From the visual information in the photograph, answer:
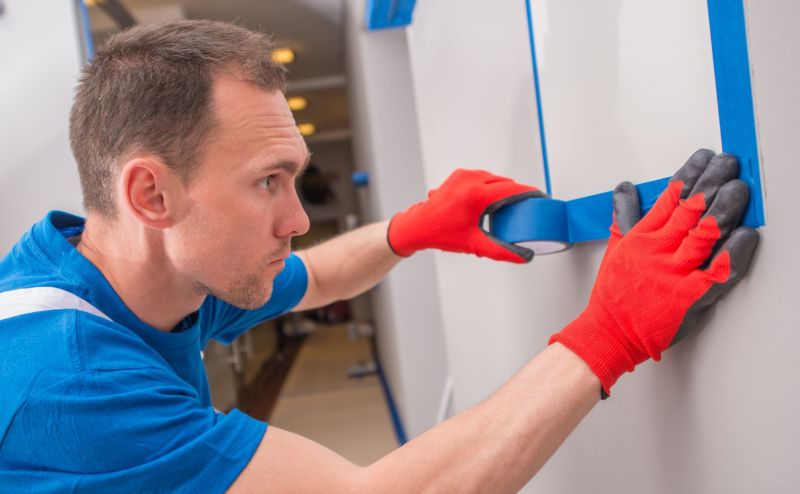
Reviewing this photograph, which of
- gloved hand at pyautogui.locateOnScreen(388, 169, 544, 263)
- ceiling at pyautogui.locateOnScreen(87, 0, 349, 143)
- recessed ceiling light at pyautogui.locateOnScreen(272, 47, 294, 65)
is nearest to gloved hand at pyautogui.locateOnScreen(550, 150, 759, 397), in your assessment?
gloved hand at pyautogui.locateOnScreen(388, 169, 544, 263)

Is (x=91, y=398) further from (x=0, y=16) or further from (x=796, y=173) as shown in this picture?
(x=0, y=16)

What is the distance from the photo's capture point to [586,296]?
103 cm

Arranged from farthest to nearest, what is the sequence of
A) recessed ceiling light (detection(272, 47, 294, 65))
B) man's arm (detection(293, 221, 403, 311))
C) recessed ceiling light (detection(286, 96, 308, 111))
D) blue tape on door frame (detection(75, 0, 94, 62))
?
1. recessed ceiling light (detection(286, 96, 308, 111))
2. recessed ceiling light (detection(272, 47, 294, 65))
3. blue tape on door frame (detection(75, 0, 94, 62))
4. man's arm (detection(293, 221, 403, 311))

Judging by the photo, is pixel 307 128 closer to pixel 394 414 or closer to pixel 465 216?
pixel 394 414

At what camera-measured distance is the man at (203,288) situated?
0.75m

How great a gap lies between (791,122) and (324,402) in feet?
14.8

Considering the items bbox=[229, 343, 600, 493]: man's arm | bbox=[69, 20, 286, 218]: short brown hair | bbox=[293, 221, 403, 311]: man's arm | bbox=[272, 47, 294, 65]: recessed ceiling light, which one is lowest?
bbox=[229, 343, 600, 493]: man's arm

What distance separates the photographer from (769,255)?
2.02ft

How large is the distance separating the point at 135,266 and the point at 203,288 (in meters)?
0.11

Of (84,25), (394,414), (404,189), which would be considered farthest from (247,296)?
(394,414)

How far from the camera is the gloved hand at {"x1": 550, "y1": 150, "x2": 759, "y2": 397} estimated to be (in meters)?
0.65

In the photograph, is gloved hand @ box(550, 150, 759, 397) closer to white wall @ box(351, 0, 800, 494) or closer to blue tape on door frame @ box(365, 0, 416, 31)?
white wall @ box(351, 0, 800, 494)

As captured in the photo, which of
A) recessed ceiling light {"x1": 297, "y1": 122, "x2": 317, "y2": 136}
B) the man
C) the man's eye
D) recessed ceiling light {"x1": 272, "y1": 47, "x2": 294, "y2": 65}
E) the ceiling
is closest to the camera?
the man

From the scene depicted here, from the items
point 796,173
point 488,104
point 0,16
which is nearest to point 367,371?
point 0,16
